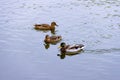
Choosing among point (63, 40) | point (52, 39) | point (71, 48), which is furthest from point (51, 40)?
point (71, 48)

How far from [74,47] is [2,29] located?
570cm

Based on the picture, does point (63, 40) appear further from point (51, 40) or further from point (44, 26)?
point (44, 26)

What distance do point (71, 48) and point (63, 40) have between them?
69.5 inches

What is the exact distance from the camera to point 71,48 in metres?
21.1

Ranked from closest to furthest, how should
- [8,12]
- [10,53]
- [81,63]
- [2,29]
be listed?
[81,63] → [10,53] → [2,29] → [8,12]

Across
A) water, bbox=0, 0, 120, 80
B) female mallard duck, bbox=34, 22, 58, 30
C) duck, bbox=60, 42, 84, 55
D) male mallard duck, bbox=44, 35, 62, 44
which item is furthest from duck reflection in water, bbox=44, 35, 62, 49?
female mallard duck, bbox=34, 22, 58, 30

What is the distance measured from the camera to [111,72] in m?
18.2

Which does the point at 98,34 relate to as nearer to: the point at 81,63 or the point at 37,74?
the point at 81,63

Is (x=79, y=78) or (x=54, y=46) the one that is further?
(x=54, y=46)

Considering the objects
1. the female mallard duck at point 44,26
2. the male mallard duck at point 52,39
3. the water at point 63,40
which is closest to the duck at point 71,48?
the water at point 63,40

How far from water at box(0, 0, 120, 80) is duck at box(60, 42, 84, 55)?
29 cm

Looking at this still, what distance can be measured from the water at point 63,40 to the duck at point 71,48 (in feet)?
0.96

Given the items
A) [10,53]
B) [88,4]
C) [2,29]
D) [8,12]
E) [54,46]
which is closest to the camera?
[10,53]

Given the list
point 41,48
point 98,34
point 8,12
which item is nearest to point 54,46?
point 41,48
